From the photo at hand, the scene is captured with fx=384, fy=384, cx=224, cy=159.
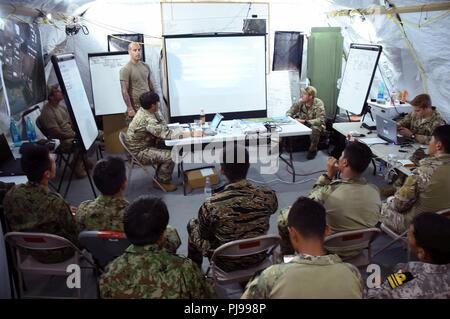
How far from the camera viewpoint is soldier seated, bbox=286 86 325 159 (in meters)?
5.62

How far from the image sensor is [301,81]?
7.02 metres

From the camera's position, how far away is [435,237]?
1707 millimetres

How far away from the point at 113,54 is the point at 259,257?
4.51 m

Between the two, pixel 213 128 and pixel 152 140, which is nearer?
pixel 213 128

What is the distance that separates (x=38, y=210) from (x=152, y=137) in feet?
7.56

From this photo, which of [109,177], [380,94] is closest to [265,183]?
[380,94]

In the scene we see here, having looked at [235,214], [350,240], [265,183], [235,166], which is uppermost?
[235,166]

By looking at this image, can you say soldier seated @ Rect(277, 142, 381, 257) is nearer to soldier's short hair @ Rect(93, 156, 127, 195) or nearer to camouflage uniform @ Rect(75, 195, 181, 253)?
camouflage uniform @ Rect(75, 195, 181, 253)

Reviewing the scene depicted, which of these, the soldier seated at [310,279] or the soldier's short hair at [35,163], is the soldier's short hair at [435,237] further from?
the soldier's short hair at [35,163]

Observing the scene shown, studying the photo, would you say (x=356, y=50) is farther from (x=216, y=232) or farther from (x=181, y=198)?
(x=216, y=232)

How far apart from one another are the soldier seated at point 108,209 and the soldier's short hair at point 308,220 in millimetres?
936

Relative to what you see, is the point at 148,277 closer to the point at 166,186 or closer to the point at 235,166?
the point at 235,166
